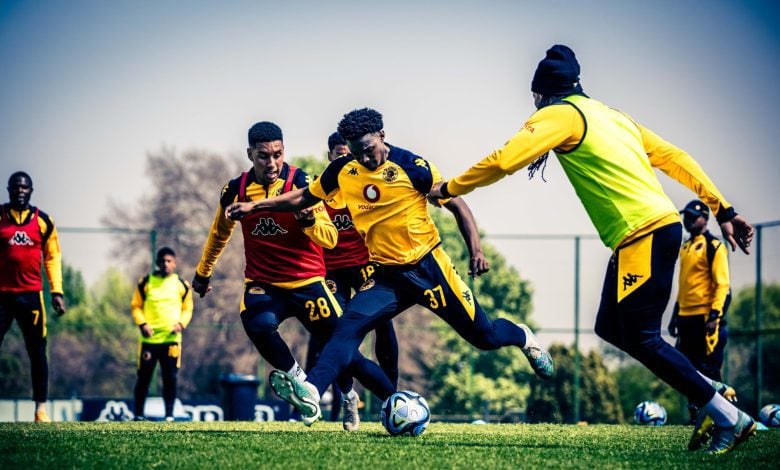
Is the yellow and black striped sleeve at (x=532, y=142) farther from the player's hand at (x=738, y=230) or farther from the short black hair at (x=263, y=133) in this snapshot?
the short black hair at (x=263, y=133)

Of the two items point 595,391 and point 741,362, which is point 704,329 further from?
point 595,391

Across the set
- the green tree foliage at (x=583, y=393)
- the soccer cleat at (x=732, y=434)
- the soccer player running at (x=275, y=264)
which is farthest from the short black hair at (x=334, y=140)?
the green tree foliage at (x=583, y=393)

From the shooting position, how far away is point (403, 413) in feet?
26.5

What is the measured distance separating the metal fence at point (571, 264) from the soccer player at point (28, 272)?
820 centimetres

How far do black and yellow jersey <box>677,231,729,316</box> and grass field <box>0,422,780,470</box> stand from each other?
353 cm

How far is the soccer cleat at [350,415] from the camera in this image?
976cm

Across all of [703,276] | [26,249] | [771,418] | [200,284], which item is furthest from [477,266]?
[26,249]

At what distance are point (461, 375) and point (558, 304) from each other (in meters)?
23.9

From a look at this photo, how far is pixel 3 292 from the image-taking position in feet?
39.7

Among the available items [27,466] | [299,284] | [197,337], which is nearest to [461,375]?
[197,337]

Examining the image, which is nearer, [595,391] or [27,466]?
[27,466]

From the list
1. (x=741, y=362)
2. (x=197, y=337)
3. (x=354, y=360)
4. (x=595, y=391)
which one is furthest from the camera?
(x=595, y=391)

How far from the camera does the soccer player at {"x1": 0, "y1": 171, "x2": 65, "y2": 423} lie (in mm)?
12133

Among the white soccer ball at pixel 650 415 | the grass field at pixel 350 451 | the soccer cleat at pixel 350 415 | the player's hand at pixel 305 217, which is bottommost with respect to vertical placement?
the white soccer ball at pixel 650 415
